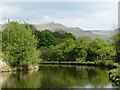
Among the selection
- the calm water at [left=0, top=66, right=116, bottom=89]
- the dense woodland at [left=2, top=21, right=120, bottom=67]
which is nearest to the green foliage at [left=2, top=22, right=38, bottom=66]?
the dense woodland at [left=2, top=21, right=120, bottom=67]

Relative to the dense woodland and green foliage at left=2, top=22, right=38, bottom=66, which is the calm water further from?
the dense woodland

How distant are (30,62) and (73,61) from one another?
2229cm

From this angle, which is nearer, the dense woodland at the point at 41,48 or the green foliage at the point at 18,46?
the green foliage at the point at 18,46

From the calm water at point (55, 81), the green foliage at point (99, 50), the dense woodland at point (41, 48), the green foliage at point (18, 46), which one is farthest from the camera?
the green foliage at point (99, 50)

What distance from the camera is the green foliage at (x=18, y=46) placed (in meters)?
49.2

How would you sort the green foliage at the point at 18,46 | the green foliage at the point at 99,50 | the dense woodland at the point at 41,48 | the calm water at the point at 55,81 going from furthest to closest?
the green foliage at the point at 99,50 < the dense woodland at the point at 41,48 < the green foliage at the point at 18,46 < the calm water at the point at 55,81

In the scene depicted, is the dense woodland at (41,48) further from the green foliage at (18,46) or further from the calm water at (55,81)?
the calm water at (55,81)

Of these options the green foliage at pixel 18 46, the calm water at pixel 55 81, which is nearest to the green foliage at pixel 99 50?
the green foliage at pixel 18 46

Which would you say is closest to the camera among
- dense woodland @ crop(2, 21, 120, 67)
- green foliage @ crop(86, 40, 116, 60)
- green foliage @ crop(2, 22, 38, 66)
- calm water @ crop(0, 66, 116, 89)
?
calm water @ crop(0, 66, 116, 89)

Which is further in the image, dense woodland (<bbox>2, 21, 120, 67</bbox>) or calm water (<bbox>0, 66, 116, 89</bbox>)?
dense woodland (<bbox>2, 21, 120, 67</bbox>)

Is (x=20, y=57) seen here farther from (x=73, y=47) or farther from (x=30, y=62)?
(x=73, y=47)

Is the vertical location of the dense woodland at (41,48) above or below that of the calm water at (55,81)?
above

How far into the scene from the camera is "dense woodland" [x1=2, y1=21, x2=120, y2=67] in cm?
4956

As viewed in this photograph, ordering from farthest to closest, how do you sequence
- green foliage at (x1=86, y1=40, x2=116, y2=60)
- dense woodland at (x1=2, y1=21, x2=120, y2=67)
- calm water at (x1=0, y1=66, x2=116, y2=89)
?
green foliage at (x1=86, y1=40, x2=116, y2=60) → dense woodland at (x1=2, y1=21, x2=120, y2=67) → calm water at (x1=0, y1=66, x2=116, y2=89)
